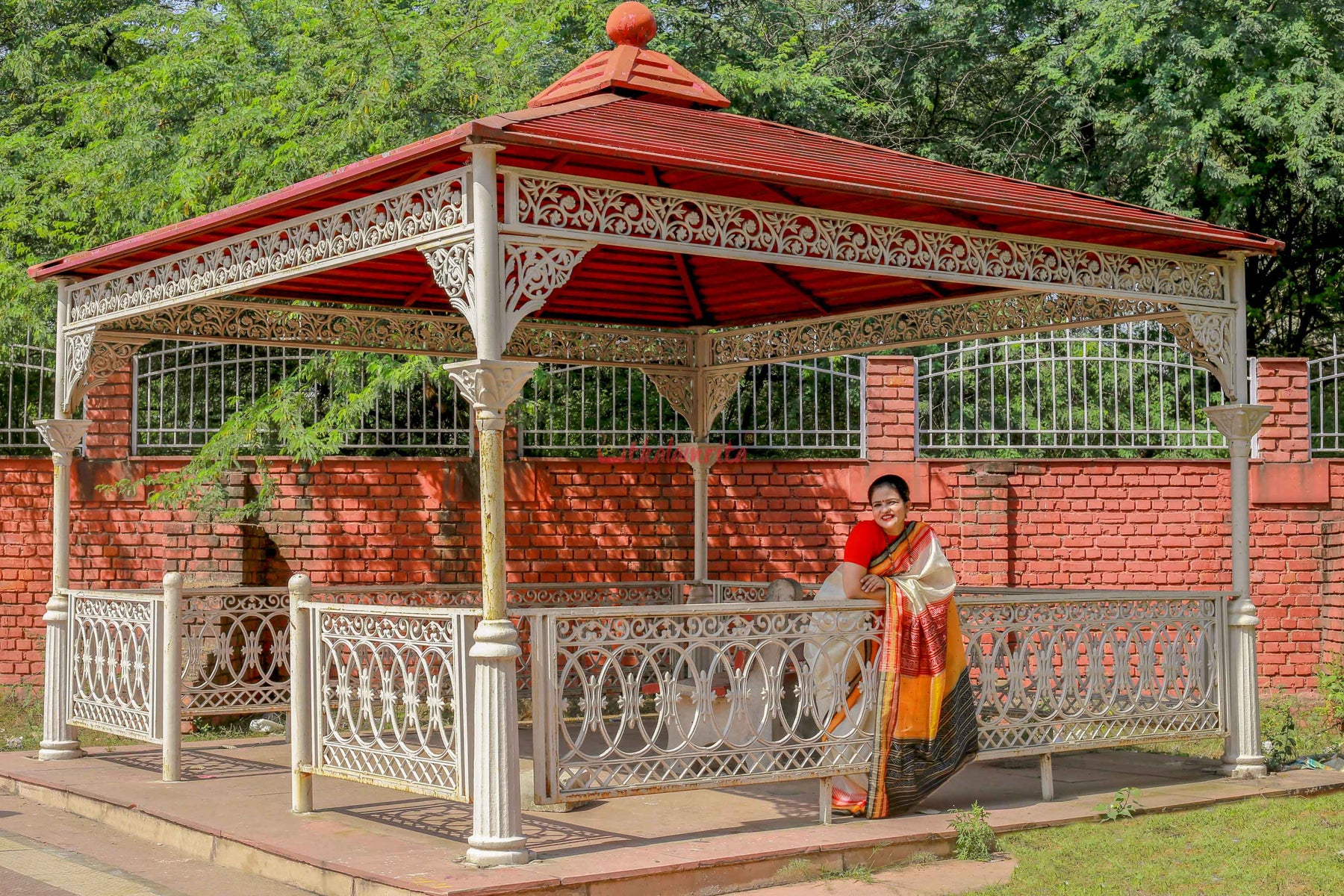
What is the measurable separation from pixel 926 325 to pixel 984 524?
2153 mm

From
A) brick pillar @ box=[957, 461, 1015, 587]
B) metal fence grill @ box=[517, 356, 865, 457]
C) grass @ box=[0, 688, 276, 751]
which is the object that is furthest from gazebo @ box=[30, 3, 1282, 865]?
brick pillar @ box=[957, 461, 1015, 587]

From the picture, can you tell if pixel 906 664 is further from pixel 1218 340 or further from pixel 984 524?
pixel 984 524

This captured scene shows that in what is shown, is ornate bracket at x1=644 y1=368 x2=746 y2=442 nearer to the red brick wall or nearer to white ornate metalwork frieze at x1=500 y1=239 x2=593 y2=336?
the red brick wall

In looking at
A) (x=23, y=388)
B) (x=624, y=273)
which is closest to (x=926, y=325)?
(x=624, y=273)

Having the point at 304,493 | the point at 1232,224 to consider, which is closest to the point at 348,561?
the point at 304,493

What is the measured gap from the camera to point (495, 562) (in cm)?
596

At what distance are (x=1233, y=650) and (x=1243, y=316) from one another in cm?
195

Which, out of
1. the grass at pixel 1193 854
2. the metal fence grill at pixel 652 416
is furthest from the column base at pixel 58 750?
the grass at pixel 1193 854

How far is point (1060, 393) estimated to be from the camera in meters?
13.3

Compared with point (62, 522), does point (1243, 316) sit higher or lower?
higher

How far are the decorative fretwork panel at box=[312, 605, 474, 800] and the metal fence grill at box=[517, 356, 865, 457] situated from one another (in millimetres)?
4606

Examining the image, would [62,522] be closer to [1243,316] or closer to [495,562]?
[495,562]

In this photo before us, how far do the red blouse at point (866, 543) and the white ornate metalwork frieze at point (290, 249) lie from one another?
256cm

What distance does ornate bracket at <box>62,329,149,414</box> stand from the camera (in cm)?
893
